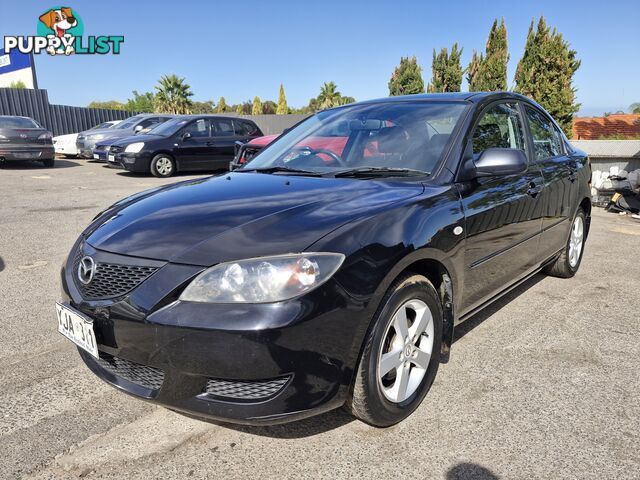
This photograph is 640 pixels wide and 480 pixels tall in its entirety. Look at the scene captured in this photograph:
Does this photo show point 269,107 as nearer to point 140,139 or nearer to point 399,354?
point 140,139

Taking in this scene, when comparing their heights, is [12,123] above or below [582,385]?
above

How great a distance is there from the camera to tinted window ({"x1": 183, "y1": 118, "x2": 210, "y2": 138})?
13109 millimetres

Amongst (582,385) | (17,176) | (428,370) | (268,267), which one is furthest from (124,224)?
(17,176)

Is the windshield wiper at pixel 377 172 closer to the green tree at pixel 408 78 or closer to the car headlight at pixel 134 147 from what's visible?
the car headlight at pixel 134 147

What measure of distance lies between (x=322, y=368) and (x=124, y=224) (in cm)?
120

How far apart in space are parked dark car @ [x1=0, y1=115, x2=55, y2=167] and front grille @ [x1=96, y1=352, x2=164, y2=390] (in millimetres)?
13010

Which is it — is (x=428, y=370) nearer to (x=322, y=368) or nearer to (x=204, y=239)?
(x=322, y=368)

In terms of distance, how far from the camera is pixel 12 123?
511 inches

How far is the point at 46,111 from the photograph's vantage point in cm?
2075

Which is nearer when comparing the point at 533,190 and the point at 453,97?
the point at 453,97

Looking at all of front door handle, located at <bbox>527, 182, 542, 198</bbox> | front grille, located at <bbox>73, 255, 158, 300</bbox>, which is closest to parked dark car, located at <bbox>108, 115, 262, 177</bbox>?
front door handle, located at <bbox>527, 182, 542, 198</bbox>

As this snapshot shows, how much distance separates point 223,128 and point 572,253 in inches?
420

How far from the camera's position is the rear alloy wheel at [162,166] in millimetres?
12508

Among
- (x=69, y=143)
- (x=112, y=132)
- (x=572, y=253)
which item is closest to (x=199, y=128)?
(x=112, y=132)
